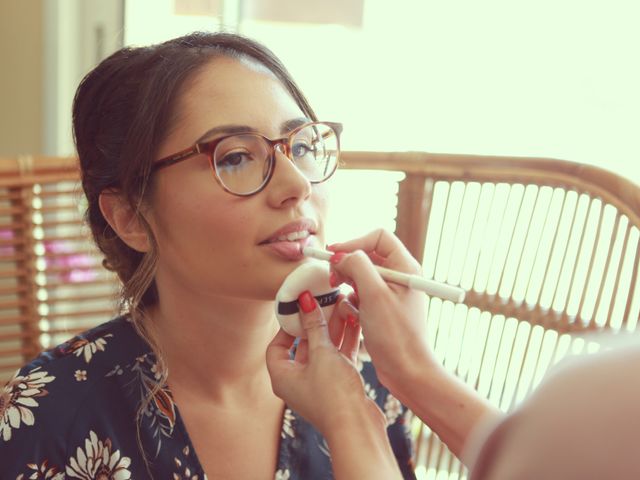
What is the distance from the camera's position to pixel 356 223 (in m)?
2.05

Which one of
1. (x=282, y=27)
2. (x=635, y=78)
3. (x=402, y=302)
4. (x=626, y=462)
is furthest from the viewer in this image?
(x=282, y=27)

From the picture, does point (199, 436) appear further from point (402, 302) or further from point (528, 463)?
point (528, 463)

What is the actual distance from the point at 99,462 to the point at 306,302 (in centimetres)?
36

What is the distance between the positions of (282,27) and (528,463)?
224 cm

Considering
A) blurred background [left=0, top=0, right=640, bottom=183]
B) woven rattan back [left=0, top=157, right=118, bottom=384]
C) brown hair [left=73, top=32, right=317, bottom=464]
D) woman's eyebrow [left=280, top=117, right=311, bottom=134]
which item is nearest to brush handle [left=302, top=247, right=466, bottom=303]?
woman's eyebrow [left=280, top=117, right=311, bottom=134]

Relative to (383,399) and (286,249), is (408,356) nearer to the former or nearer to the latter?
(286,249)

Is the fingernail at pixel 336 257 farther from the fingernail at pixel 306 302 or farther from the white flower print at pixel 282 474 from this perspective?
the white flower print at pixel 282 474

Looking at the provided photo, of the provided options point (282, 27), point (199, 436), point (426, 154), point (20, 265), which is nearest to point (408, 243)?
point (426, 154)

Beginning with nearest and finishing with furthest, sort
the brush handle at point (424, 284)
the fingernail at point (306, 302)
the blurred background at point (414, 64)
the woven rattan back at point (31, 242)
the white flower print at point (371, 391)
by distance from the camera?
1. the brush handle at point (424, 284)
2. the fingernail at point (306, 302)
3. the white flower print at point (371, 391)
4. the woven rattan back at point (31, 242)
5. the blurred background at point (414, 64)

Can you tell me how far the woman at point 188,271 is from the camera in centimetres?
106

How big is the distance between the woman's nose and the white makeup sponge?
0.10 meters

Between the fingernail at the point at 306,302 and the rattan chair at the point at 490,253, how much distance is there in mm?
510

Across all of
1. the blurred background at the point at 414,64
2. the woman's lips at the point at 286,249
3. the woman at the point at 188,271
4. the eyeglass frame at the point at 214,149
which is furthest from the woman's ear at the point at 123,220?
the blurred background at the point at 414,64

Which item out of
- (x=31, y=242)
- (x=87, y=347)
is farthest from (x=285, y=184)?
(x=31, y=242)
